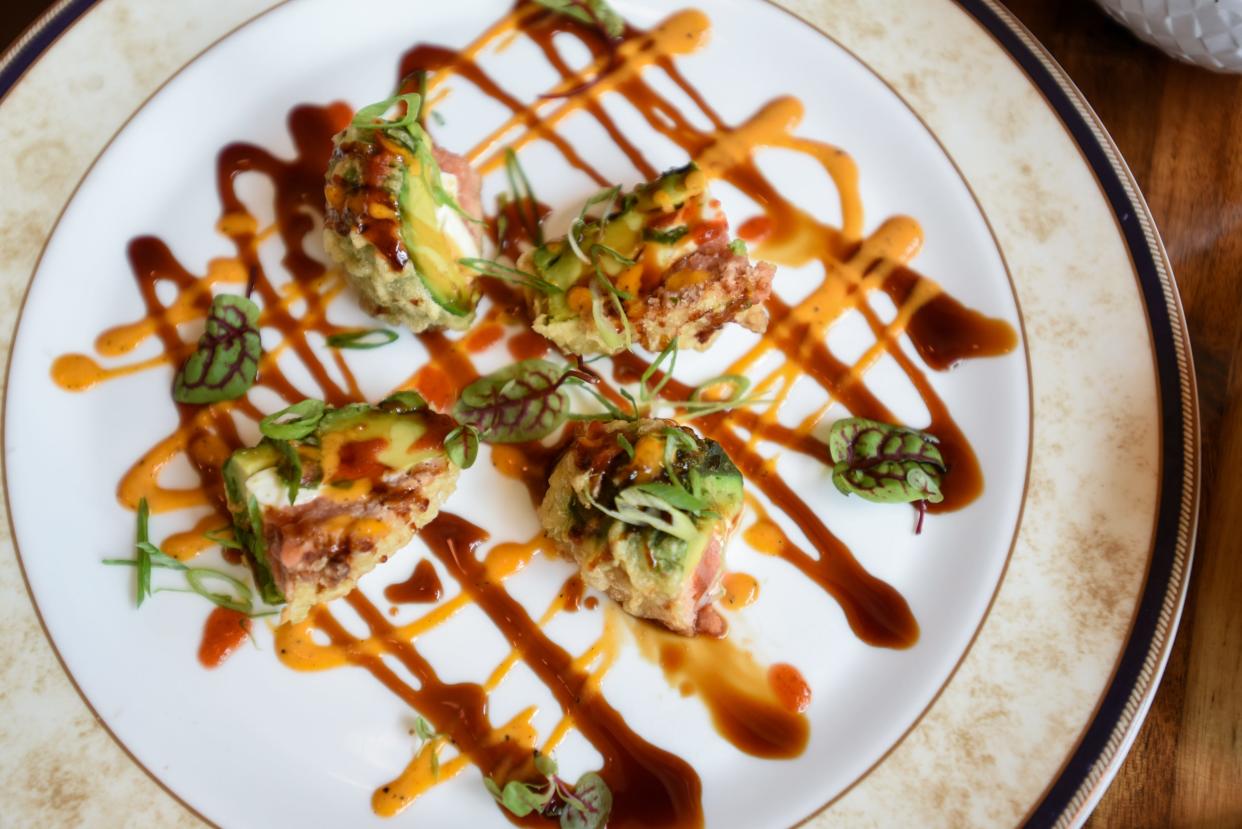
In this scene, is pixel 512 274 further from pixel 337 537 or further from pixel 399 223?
pixel 337 537

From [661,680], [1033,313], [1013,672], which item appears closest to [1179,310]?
[1033,313]

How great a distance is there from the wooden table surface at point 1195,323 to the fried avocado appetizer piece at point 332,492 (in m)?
1.82

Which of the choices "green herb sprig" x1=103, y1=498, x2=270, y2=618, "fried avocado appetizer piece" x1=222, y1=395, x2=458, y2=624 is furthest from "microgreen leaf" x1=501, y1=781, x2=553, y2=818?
"green herb sprig" x1=103, y1=498, x2=270, y2=618

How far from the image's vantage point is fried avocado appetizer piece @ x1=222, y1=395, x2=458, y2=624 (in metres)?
2.62

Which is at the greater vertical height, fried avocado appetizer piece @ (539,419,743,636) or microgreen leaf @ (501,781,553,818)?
fried avocado appetizer piece @ (539,419,743,636)

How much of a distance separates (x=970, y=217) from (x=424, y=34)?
199cm

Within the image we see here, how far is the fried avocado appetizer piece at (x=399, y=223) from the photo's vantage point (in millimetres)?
2705

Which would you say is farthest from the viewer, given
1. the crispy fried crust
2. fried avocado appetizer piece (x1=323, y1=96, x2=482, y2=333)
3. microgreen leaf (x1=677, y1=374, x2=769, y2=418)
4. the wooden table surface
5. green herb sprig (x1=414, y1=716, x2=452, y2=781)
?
microgreen leaf (x1=677, y1=374, x2=769, y2=418)

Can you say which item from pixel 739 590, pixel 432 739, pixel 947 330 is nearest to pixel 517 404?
pixel 739 590

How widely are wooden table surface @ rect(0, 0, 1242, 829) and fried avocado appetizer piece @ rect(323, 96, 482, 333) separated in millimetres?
1392

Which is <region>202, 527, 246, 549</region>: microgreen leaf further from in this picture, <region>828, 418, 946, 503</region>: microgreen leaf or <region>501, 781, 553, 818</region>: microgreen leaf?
<region>828, 418, 946, 503</region>: microgreen leaf

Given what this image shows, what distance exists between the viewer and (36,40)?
9.48 feet

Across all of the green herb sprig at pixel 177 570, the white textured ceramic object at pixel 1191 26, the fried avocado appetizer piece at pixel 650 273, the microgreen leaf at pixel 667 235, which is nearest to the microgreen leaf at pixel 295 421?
the green herb sprig at pixel 177 570

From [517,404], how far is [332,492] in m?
0.65
